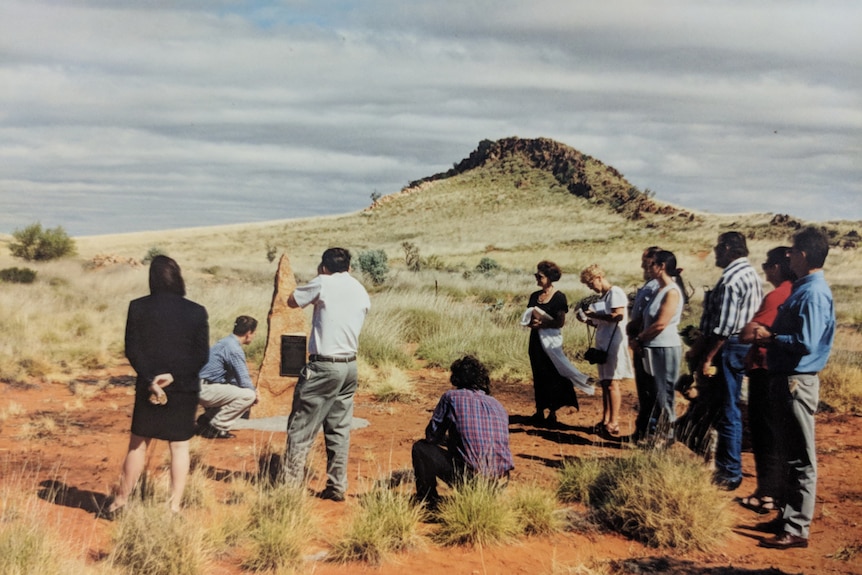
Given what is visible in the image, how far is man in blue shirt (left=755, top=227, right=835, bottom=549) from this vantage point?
5.02 m

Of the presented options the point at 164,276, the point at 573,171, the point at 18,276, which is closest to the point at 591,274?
the point at 164,276

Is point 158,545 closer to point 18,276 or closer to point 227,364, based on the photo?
point 227,364

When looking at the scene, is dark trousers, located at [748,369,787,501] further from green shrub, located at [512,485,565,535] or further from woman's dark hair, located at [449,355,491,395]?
woman's dark hair, located at [449,355,491,395]

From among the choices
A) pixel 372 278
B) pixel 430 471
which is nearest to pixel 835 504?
pixel 430 471

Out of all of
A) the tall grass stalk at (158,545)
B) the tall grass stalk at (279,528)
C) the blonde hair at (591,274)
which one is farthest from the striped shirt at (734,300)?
the tall grass stalk at (158,545)

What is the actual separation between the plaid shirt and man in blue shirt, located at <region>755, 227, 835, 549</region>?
1.80 m

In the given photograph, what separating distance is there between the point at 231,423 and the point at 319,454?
995 mm

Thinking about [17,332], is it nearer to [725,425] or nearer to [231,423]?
[231,423]

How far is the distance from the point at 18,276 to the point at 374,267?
1117cm

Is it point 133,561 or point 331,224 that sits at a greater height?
point 331,224

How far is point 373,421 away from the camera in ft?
30.3

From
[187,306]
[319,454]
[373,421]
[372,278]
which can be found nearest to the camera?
[187,306]

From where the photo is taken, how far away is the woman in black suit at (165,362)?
5.07 m

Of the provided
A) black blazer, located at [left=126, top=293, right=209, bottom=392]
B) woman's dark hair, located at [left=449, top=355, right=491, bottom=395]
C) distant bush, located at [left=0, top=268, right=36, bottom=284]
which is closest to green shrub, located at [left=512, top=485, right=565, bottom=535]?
woman's dark hair, located at [left=449, top=355, right=491, bottom=395]
